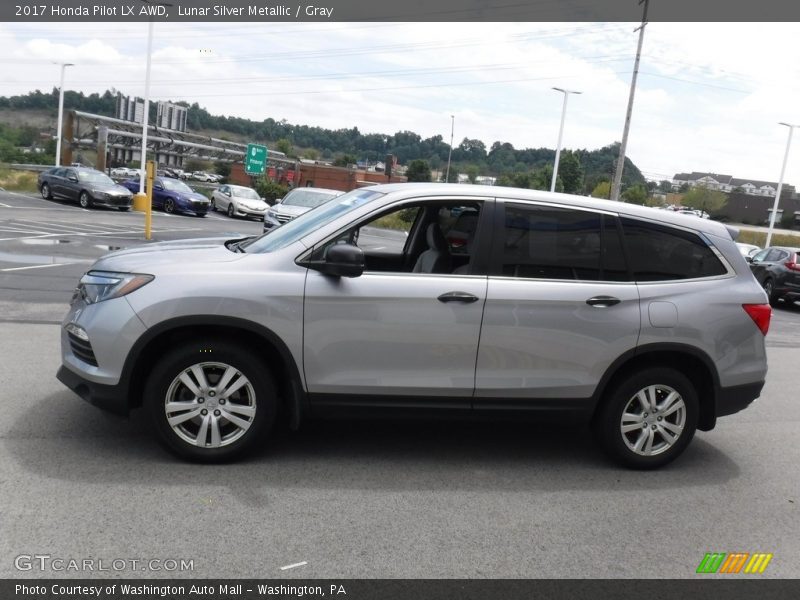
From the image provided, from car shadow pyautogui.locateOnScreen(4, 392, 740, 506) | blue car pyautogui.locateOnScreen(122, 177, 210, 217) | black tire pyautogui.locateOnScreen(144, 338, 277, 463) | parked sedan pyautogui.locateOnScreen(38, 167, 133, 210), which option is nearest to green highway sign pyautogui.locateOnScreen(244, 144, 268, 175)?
blue car pyautogui.locateOnScreen(122, 177, 210, 217)

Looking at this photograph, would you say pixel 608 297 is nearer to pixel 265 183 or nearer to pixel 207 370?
pixel 207 370

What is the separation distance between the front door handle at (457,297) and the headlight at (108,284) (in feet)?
5.83

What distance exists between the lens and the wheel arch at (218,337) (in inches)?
167

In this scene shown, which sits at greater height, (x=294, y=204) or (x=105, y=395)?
(x=294, y=204)

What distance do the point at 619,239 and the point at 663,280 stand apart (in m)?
0.42

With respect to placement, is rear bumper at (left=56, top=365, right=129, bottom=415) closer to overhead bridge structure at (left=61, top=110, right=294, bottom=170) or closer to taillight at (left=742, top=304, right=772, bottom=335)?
taillight at (left=742, top=304, right=772, bottom=335)

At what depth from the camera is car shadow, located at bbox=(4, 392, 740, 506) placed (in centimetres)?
429

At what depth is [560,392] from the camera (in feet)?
15.5

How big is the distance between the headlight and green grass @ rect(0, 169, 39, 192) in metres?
37.1

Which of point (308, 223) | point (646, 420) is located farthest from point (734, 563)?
point (308, 223)

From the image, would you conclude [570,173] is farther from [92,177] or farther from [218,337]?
[218,337]

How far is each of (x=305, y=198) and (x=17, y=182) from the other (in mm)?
24204

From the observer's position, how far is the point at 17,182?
127 ft
